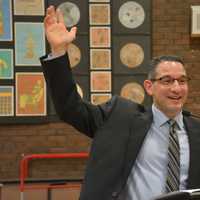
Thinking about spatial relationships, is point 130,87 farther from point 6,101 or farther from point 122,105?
point 122,105

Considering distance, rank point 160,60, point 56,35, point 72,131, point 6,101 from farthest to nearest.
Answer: point 72,131 < point 6,101 < point 160,60 < point 56,35

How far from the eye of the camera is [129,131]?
2.14m

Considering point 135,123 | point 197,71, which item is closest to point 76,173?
point 197,71

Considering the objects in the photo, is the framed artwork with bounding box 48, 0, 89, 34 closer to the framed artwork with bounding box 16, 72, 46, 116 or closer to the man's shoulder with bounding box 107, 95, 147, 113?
the framed artwork with bounding box 16, 72, 46, 116

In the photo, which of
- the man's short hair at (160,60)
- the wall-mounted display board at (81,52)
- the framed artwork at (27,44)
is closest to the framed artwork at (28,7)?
the wall-mounted display board at (81,52)

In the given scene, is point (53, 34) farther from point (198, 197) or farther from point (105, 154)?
point (198, 197)

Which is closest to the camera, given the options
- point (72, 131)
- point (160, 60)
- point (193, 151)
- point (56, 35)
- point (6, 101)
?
point (56, 35)

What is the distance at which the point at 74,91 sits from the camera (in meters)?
2.10

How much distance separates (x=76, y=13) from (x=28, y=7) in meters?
0.65

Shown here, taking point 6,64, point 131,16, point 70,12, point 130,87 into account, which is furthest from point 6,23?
point 130,87

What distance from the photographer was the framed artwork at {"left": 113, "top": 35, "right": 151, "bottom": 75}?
6.60 metres

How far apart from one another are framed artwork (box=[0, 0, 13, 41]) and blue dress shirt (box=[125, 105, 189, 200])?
4.56 metres

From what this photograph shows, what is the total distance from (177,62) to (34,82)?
14.5 ft

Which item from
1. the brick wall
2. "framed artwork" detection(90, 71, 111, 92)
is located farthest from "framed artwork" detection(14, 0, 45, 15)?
the brick wall
